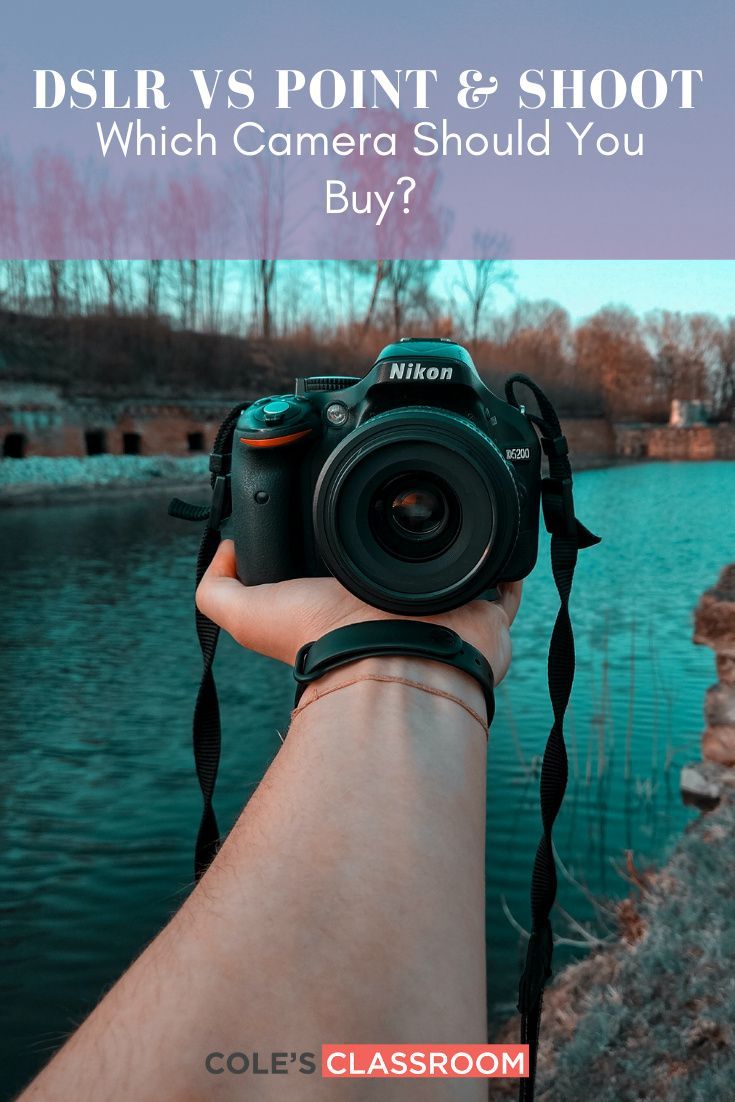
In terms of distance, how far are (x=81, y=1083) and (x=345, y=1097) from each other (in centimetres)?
16

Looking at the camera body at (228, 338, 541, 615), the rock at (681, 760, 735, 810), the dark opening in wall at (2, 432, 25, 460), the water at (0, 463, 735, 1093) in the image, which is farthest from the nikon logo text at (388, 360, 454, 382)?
the dark opening in wall at (2, 432, 25, 460)

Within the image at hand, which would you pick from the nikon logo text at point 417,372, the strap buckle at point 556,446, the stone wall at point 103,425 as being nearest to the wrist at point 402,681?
the nikon logo text at point 417,372

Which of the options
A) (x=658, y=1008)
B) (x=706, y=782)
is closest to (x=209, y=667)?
(x=658, y=1008)

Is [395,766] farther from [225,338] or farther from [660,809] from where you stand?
[225,338]

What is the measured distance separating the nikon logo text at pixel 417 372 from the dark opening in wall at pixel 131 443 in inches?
901

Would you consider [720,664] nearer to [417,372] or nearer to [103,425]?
[417,372]

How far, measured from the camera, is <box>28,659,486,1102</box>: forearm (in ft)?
1.84

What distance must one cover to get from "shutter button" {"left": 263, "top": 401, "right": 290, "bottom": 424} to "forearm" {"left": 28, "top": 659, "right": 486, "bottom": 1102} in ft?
2.84

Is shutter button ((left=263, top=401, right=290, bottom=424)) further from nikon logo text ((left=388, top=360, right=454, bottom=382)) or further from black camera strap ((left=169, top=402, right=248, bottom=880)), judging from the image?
nikon logo text ((left=388, top=360, right=454, bottom=382))

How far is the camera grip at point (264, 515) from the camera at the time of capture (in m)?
1.41

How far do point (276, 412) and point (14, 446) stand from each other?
68.8 feet

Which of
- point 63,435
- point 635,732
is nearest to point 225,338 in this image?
point 63,435

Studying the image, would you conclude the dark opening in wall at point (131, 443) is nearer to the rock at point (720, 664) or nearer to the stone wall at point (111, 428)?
the stone wall at point (111, 428)

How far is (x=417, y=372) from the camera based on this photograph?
1242mm
